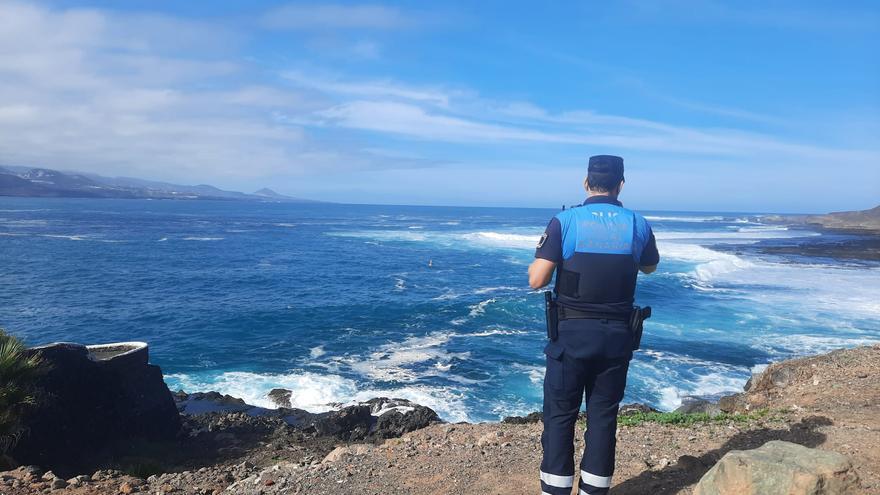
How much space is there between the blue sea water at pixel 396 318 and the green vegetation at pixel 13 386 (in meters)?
7.25

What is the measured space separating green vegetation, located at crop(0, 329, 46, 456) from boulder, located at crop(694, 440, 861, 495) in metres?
9.02

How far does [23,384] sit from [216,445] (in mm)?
4115

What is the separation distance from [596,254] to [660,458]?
2934 millimetres

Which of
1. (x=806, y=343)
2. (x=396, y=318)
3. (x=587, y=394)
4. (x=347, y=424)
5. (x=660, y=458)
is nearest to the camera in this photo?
(x=587, y=394)

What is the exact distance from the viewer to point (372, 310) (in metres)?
26.2

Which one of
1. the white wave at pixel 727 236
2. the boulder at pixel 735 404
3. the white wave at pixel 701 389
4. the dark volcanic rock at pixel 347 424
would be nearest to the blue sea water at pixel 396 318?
the white wave at pixel 701 389

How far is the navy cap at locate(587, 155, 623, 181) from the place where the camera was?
3.88m

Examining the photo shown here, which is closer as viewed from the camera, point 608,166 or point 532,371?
point 608,166

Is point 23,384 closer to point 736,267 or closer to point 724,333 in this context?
point 724,333

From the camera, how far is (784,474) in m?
3.59

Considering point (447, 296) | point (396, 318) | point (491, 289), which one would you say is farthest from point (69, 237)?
point (396, 318)

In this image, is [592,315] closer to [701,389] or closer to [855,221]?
[701,389]

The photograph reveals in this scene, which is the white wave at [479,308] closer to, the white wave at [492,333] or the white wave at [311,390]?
the white wave at [492,333]

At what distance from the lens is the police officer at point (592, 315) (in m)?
3.66
